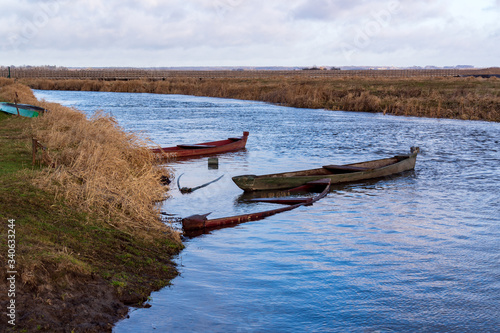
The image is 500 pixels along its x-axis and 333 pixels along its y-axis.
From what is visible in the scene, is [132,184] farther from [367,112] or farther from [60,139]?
[367,112]

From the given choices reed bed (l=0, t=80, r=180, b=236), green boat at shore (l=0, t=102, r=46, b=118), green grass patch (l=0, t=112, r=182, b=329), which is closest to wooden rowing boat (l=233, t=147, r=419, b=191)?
reed bed (l=0, t=80, r=180, b=236)

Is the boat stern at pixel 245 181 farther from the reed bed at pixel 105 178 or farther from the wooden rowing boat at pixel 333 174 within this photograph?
the reed bed at pixel 105 178

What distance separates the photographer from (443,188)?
18.2 m

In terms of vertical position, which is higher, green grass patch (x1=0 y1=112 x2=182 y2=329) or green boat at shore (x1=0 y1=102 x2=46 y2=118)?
green boat at shore (x1=0 y1=102 x2=46 y2=118)

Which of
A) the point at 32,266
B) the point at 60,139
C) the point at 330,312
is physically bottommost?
the point at 330,312

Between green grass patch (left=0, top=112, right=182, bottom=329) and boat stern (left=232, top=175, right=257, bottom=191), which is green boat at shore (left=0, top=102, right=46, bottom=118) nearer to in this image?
boat stern (left=232, top=175, right=257, bottom=191)

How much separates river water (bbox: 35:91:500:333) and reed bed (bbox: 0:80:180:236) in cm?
123

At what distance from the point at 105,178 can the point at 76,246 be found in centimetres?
363

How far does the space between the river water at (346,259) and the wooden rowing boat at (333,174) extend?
39 cm

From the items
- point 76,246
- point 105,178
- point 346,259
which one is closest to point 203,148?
point 105,178

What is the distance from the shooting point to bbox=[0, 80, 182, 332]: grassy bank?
676 centimetres

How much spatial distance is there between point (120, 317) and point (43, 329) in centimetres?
124

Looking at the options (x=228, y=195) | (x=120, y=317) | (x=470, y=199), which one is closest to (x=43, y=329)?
(x=120, y=317)

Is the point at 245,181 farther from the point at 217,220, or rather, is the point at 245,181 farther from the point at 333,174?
the point at 217,220
